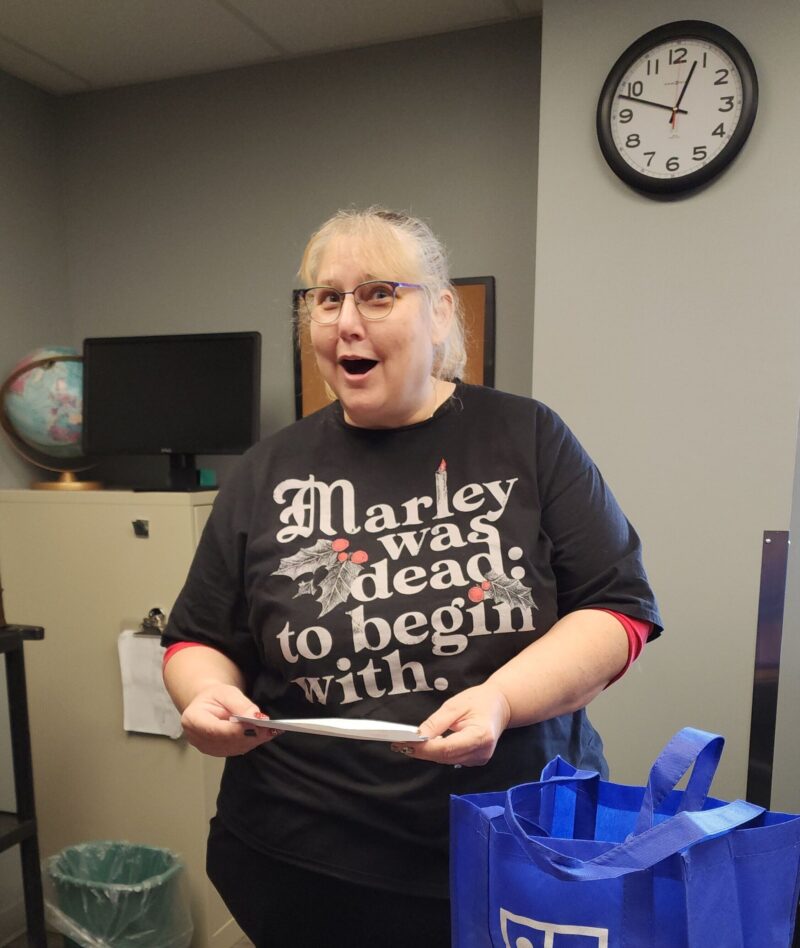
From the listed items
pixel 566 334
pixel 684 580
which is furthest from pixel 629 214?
pixel 684 580

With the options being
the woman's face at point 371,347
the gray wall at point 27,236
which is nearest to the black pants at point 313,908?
the woman's face at point 371,347

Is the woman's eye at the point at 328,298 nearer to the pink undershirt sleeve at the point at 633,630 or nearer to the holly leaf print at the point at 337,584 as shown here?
the holly leaf print at the point at 337,584

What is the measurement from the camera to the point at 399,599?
0.91m

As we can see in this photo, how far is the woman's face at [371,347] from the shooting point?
3.19ft

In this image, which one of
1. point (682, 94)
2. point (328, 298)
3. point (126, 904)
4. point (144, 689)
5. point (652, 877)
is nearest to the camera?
point (652, 877)

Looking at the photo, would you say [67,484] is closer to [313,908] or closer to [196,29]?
[196,29]

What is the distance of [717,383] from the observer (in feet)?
5.70

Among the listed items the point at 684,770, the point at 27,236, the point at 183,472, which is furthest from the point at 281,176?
the point at 684,770

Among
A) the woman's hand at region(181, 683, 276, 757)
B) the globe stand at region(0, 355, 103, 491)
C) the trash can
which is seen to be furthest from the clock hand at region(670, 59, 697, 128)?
the trash can

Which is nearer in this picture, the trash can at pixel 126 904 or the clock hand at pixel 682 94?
the clock hand at pixel 682 94

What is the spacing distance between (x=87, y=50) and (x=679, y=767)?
2.40 meters

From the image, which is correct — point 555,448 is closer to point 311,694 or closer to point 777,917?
point 311,694

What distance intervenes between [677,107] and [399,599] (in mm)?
1424

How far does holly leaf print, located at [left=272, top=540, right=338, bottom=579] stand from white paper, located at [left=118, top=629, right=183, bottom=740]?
121 cm
